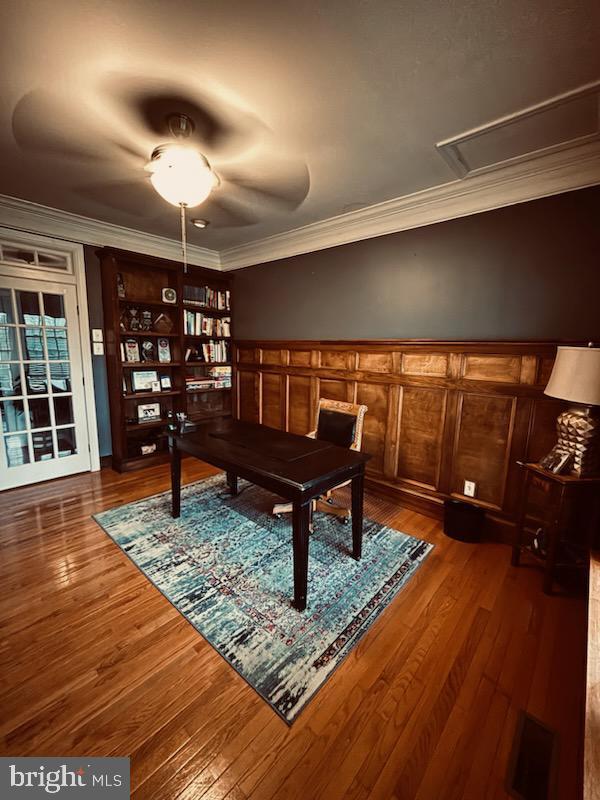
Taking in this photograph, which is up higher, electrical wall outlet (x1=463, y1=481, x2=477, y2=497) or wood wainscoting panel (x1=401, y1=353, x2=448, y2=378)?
wood wainscoting panel (x1=401, y1=353, x2=448, y2=378)

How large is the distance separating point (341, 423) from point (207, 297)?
2.76m

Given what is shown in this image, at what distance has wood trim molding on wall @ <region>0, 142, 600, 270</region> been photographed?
1.99 m

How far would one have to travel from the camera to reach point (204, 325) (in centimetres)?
422

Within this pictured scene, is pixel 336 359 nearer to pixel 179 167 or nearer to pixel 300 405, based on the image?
pixel 300 405

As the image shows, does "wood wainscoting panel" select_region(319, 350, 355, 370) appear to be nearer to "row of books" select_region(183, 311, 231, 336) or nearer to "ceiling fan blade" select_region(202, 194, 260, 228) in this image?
"ceiling fan blade" select_region(202, 194, 260, 228)

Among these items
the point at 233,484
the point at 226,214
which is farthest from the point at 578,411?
the point at 226,214

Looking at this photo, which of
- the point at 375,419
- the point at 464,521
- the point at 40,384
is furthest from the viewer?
the point at 40,384

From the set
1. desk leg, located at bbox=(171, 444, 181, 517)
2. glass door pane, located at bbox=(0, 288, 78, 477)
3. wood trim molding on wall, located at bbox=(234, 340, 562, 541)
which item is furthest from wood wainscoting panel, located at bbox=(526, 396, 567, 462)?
glass door pane, located at bbox=(0, 288, 78, 477)

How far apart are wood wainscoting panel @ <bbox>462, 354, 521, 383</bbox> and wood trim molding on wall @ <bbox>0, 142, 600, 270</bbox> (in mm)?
1066

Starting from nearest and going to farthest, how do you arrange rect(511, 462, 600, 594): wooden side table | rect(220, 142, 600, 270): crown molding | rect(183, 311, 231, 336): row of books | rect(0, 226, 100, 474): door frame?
rect(511, 462, 600, 594): wooden side table
rect(220, 142, 600, 270): crown molding
rect(0, 226, 100, 474): door frame
rect(183, 311, 231, 336): row of books

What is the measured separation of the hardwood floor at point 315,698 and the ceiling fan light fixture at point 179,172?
2.28 m

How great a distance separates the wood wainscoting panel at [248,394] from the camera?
4.23 m

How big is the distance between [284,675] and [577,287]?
8.93 feet

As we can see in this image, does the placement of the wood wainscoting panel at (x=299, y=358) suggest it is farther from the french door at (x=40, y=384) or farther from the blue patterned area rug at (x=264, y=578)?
the french door at (x=40, y=384)
